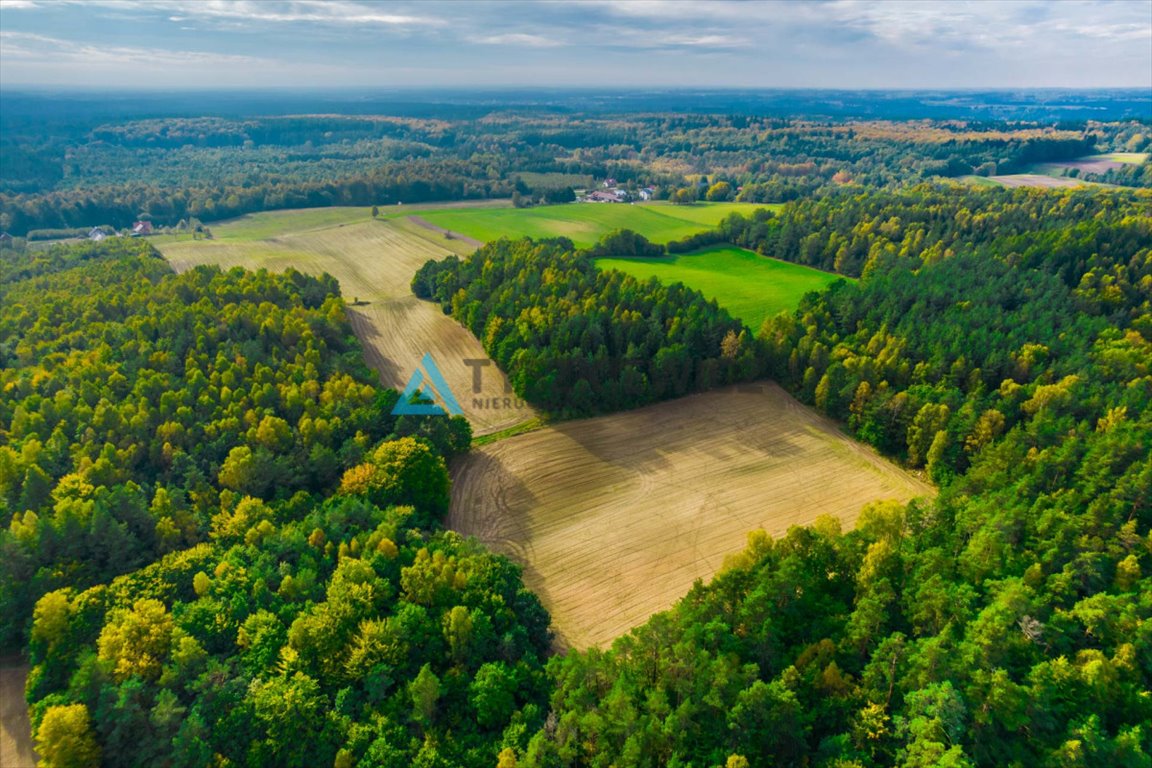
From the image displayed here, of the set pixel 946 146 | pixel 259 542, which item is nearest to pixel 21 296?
pixel 259 542

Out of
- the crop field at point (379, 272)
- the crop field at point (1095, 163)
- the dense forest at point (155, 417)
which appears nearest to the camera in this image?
the dense forest at point (155, 417)

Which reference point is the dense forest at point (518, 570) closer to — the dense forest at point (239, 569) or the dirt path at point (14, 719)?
the dense forest at point (239, 569)

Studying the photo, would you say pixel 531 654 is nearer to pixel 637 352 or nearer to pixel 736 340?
pixel 637 352

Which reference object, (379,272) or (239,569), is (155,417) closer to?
(239,569)

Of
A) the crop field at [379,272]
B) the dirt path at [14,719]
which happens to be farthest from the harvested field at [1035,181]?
the dirt path at [14,719]

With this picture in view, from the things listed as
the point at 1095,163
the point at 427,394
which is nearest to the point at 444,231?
the point at 427,394

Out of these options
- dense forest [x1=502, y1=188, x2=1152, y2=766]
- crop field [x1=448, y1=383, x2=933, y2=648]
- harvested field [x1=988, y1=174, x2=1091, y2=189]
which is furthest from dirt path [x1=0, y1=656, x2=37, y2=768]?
harvested field [x1=988, y1=174, x2=1091, y2=189]
